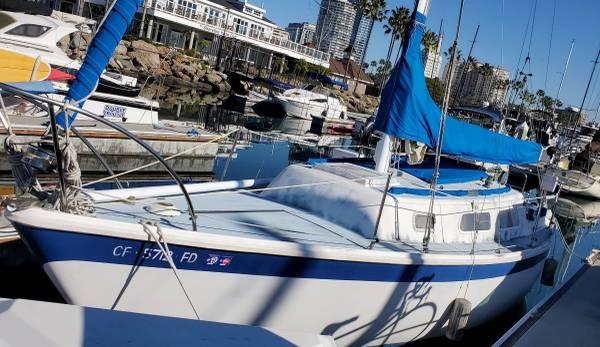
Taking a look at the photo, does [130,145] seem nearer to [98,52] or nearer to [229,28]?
[98,52]

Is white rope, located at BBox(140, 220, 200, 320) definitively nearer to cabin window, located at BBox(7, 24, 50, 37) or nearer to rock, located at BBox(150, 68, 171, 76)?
cabin window, located at BBox(7, 24, 50, 37)

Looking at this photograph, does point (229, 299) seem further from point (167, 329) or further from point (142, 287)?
point (167, 329)

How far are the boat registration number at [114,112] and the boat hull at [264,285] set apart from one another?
14.9 metres

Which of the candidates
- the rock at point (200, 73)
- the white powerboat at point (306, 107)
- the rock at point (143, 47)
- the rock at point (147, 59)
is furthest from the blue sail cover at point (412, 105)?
the rock at point (200, 73)

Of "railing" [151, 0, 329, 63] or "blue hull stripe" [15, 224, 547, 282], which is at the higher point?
"railing" [151, 0, 329, 63]

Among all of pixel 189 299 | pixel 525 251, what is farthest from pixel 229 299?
pixel 525 251

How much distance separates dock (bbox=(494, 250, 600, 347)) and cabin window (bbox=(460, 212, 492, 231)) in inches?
62.7

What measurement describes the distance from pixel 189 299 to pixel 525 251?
6.48 m

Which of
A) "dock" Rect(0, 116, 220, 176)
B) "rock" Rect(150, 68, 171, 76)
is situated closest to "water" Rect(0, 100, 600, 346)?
"dock" Rect(0, 116, 220, 176)

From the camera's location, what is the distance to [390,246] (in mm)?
8125

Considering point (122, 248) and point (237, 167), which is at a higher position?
point (122, 248)

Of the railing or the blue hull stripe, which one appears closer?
the blue hull stripe

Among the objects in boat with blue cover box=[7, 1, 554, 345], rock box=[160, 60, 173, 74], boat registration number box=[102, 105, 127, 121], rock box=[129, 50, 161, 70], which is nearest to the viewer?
boat with blue cover box=[7, 1, 554, 345]

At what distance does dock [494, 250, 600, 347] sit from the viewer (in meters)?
7.23
